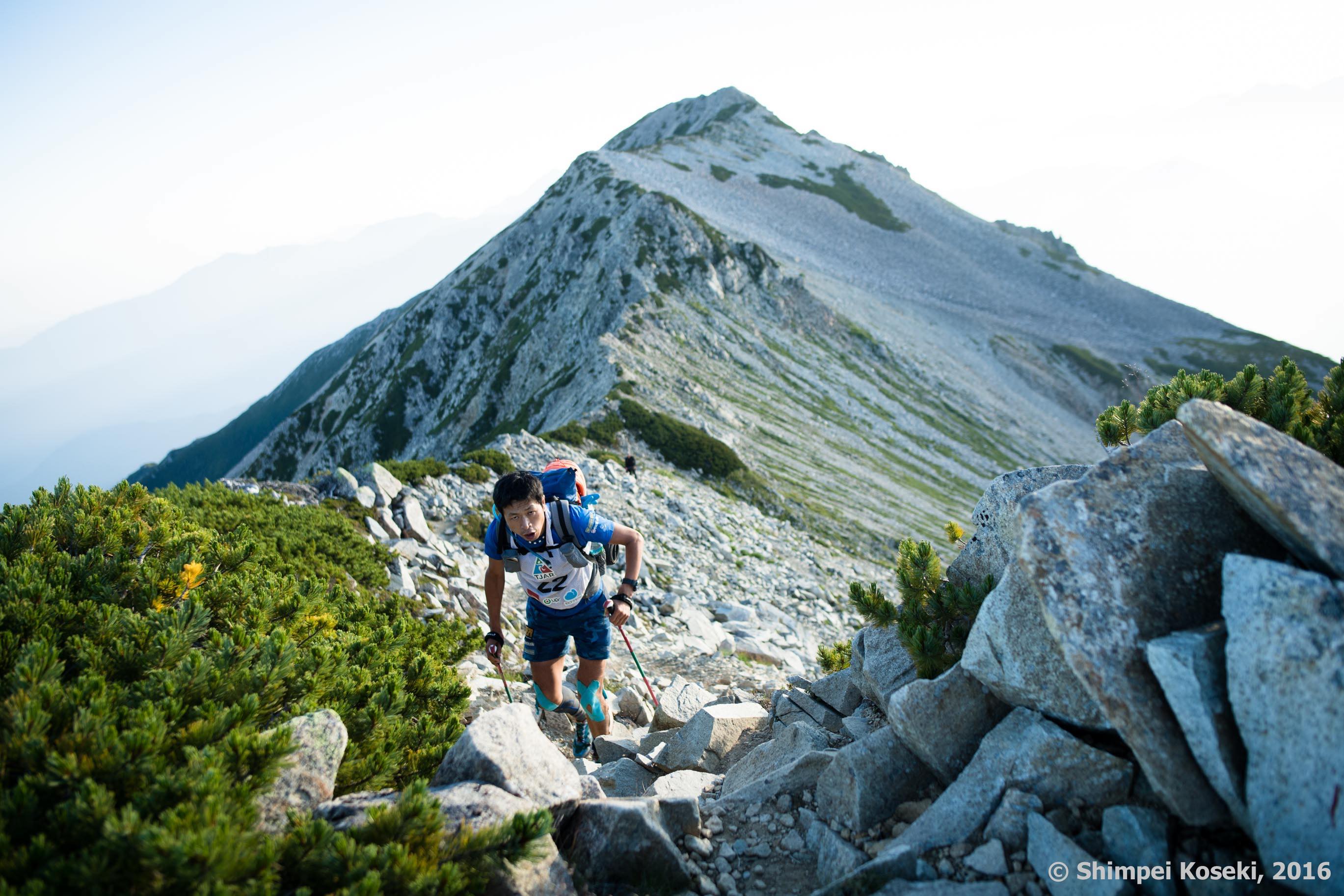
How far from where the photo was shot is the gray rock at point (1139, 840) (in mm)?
3670

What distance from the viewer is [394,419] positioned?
67125 mm

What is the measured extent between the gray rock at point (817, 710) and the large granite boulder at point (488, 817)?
12.8 ft

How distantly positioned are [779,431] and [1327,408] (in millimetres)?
37814

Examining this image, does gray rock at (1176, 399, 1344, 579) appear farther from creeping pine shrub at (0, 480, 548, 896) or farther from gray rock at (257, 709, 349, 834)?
gray rock at (257, 709, 349, 834)

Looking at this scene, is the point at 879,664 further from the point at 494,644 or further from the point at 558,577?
the point at 494,644

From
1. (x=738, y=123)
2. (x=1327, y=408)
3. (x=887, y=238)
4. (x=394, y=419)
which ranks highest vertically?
(x=738, y=123)

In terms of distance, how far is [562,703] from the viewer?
9.02 m

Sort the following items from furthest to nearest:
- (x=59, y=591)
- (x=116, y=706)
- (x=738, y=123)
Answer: (x=738, y=123) → (x=59, y=591) → (x=116, y=706)

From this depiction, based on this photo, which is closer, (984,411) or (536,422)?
(536,422)

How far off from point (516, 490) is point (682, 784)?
11.1ft

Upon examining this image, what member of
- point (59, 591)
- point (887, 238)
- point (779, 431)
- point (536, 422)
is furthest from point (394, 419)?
point (887, 238)

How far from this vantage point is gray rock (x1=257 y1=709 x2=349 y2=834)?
12.8 ft

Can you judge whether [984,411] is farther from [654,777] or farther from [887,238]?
[654,777]

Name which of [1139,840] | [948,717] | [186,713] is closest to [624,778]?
[948,717]
